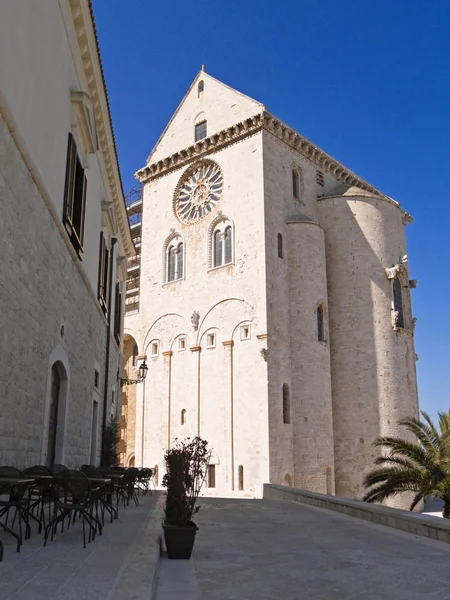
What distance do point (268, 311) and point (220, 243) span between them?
5.44 meters

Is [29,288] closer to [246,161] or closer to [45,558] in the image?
[45,558]

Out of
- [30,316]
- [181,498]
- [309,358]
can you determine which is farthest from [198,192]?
[181,498]

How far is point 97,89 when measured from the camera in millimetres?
13172

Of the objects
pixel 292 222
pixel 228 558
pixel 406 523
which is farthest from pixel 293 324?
pixel 228 558

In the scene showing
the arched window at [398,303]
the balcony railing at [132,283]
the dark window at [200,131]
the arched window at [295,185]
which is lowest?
the arched window at [398,303]

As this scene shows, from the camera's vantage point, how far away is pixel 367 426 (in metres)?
26.7

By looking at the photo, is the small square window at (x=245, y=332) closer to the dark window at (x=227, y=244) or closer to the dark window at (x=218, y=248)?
the dark window at (x=227, y=244)

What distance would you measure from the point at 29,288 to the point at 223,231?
21469 mm

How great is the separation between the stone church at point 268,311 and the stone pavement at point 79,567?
59.7 ft

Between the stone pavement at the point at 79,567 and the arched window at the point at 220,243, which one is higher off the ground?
the arched window at the point at 220,243

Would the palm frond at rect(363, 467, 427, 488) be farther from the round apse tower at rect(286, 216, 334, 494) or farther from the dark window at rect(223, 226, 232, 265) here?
the dark window at rect(223, 226, 232, 265)

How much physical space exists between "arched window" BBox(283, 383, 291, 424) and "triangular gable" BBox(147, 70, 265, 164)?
13394mm

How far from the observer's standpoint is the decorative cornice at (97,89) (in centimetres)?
1120

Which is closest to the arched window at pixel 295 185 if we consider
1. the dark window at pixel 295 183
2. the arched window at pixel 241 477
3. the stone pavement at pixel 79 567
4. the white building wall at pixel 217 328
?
the dark window at pixel 295 183
